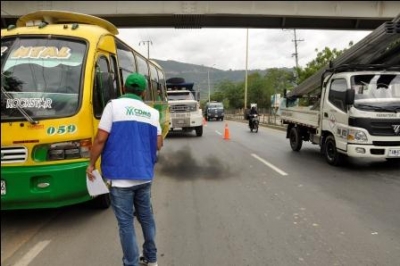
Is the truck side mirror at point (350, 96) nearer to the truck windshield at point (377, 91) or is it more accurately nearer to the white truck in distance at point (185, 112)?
the truck windshield at point (377, 91)

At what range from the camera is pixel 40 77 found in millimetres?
5969

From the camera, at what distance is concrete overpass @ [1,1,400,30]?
22.0m

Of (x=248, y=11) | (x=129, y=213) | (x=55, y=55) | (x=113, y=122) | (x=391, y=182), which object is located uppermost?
(x=248, y=11)

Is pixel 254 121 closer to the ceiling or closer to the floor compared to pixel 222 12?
closer to the floor

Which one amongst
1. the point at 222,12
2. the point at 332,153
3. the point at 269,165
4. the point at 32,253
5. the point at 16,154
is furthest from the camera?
the point at 222,12

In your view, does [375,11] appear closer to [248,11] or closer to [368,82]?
[248,11]

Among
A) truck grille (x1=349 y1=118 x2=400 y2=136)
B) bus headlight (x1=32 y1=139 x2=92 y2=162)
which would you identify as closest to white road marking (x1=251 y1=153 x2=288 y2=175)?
truck grille (x1=349 y1=118 x2=400 y2=136)

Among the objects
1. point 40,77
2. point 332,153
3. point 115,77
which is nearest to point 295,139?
point 332,153

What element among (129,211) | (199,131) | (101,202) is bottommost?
(199,131)

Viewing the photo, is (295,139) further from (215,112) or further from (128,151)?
(215,112)

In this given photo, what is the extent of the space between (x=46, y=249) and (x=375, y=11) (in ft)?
73.7

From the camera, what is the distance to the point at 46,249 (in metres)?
4.91

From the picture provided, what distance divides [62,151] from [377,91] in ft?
25.1

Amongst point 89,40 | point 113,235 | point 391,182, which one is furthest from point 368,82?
point 113,235
